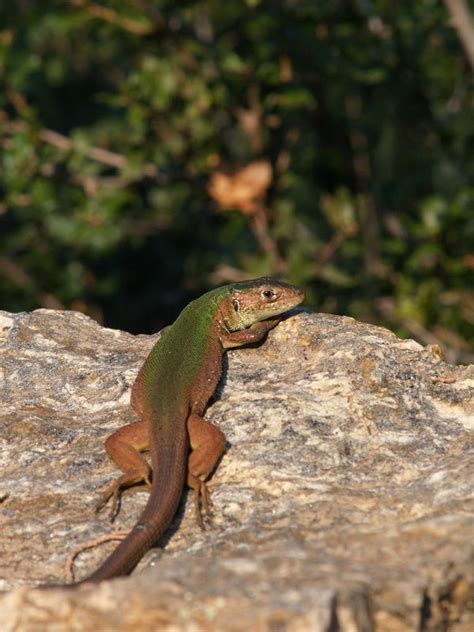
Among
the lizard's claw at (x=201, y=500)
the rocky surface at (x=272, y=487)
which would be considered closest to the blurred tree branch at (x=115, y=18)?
the rocky surface at (x=272, y=487)

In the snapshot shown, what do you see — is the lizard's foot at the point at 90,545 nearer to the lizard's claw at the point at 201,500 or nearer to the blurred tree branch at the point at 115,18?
the lizard's claw at the point at 201,500

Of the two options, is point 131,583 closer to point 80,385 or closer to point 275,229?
point 80,385

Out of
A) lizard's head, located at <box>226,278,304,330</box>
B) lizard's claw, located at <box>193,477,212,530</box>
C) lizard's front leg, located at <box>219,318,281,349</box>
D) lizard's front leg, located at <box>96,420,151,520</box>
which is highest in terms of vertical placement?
lizard's head, located at <box>226,278,304,330</box>

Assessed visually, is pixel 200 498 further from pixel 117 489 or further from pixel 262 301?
pixel 262 301

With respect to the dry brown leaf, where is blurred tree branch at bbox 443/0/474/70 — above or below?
above

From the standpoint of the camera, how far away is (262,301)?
233 inches

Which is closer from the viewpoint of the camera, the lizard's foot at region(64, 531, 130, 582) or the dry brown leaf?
the lizard's foot at region(64, 531, 130, 582)

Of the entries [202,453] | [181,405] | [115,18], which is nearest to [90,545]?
[202,453]

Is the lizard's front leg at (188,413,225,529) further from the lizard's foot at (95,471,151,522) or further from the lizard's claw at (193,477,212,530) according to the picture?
the lizard's foot at (95,471,151,522)

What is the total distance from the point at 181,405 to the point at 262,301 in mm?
1106

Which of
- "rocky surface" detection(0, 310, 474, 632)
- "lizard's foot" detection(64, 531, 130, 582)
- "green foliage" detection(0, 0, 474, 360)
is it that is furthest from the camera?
"green foliage" detection(0, 0, 474, 360)

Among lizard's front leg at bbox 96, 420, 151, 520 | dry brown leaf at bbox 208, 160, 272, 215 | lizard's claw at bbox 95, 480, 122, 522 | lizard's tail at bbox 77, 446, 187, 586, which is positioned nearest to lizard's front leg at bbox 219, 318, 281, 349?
lizard's front leg at bbox 96, 420, 151, 520

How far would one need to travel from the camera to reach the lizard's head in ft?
19.2

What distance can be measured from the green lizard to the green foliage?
3.68 m
